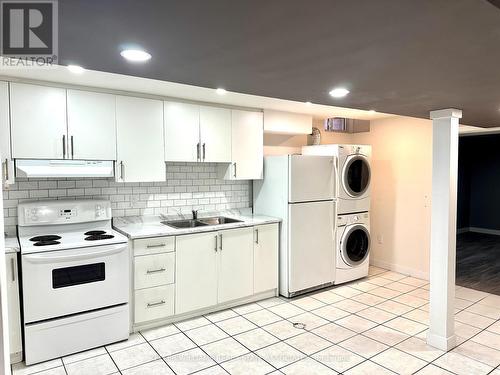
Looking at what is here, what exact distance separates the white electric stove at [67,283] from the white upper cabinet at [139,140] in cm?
59

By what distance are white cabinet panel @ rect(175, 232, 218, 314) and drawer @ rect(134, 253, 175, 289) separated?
7cm

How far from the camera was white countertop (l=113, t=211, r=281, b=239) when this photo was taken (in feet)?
10.5

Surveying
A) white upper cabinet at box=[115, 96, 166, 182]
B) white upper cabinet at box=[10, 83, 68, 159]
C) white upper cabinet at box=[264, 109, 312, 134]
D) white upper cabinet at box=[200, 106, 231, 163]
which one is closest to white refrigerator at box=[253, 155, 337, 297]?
white upper cabinet at box=[264, 109, 312, 134]

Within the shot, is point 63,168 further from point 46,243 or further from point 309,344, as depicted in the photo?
point 309,344

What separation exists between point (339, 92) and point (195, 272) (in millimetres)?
2146

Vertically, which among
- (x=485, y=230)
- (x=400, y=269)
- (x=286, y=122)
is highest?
(x=286, y=122)

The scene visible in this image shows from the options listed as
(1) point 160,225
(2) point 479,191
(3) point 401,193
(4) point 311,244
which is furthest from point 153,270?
(2) point 479,191

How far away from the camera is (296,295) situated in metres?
4.06

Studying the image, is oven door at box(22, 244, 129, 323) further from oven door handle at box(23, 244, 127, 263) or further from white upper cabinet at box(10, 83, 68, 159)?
white upper cabinet at box(10, 83, 68, 159)

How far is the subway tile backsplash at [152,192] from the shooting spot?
312 centimetres

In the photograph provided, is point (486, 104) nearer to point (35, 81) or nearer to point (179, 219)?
point (179, 219)

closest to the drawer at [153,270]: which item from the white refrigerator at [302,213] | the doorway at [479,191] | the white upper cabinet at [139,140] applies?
the white upper cabinet at [139,140]

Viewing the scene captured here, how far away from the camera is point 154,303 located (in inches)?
126

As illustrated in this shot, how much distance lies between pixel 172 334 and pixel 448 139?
2.81m
